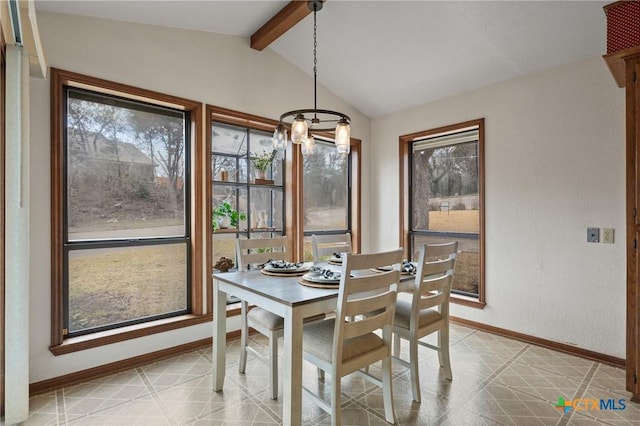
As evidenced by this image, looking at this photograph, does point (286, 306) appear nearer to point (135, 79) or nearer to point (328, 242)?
point (328, 242)

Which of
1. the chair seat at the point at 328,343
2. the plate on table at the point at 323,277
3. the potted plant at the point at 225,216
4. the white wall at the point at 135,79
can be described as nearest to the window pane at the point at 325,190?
the white wall at the point at 135,79

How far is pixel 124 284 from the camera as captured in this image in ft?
9.11

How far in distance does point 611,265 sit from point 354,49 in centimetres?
293

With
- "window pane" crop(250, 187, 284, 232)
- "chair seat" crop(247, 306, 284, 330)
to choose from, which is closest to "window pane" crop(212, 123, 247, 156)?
"window pane" crop(250, 187, 284, 232)

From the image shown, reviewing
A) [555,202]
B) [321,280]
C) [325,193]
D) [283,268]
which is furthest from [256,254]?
[555,202]

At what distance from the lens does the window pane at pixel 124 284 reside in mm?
2555

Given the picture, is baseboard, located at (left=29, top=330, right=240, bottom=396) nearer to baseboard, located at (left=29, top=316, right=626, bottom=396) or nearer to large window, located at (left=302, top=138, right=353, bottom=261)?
baseboard, located at (left=29, top=316, right=626, bottom=396)

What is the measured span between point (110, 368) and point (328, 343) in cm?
185

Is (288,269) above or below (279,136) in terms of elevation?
below

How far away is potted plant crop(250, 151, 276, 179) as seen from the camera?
3.57 m

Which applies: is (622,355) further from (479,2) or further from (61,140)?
(61,140)

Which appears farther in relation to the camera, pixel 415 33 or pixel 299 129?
pixel 415 33

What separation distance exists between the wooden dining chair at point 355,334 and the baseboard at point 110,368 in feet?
4.90

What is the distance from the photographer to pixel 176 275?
10.1 ft
